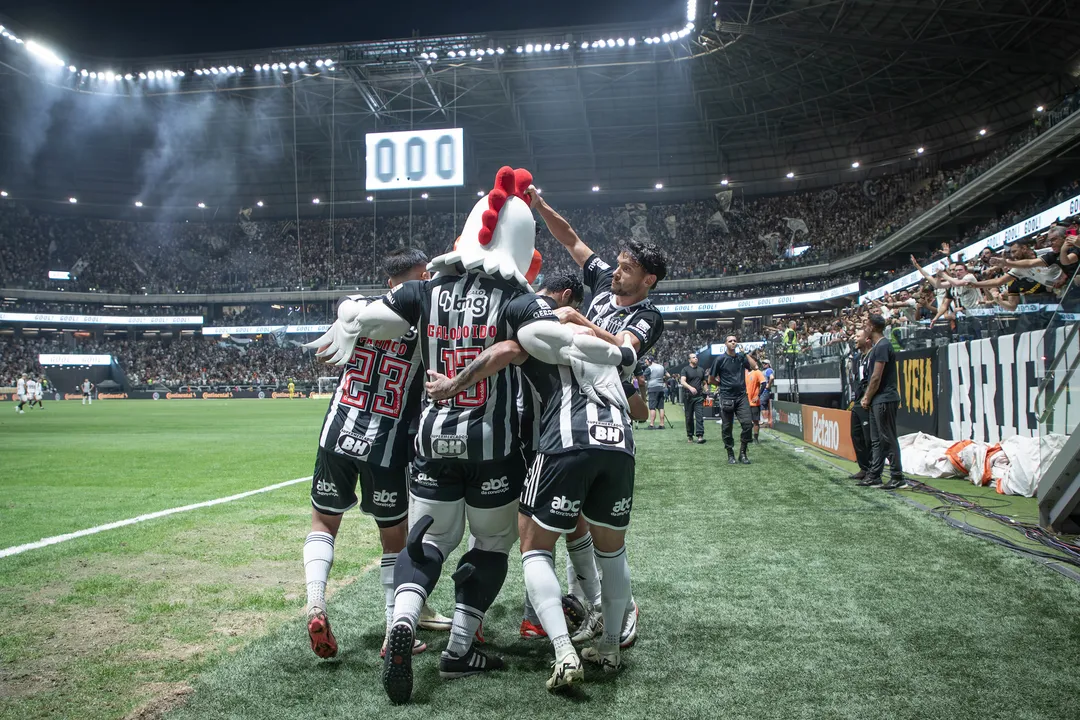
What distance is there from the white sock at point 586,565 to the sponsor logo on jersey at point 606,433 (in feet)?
2.19

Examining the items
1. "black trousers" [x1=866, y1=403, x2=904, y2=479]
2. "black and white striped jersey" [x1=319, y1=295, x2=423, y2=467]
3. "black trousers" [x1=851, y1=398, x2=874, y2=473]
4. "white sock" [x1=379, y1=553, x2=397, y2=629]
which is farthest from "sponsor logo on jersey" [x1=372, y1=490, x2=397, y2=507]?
"black trousers" [x1=851, y1=398, x2=874, y2=473]

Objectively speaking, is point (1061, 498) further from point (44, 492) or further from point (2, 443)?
point (2, 443)

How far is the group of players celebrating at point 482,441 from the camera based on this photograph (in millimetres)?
3023

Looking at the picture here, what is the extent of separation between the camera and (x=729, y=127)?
4366cm

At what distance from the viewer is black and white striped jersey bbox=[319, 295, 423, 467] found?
347cm

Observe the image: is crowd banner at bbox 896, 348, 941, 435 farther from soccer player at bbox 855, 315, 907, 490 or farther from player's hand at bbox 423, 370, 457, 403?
player's hand at bbox 423, 370, 457, 403

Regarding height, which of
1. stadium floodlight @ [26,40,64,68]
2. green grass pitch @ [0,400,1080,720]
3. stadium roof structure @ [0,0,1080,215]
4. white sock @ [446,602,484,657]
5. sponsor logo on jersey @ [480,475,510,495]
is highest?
stadium floodlight @ [26,40,64,68]

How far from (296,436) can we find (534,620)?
46.2 ft

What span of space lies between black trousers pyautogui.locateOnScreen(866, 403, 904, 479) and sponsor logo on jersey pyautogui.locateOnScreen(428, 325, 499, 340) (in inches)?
286

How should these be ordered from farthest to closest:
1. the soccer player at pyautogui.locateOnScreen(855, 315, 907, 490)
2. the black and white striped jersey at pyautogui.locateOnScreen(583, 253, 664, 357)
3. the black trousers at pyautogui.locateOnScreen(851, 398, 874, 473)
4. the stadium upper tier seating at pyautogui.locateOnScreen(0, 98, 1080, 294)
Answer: the stadium upper tier seating at pyautogui.locateOnScreen(0, 98, 1080, 294) → the black trousers at pyautogui.locateOnScreen(851, 398, 874, 473) → the soccer player at pyautogui.locateOnScreen(855, 315, 907, 490) → the black and white striped jersey at pyautogui.locateOnScreen(583, 253, 664, 357)

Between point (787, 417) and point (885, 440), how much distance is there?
948 cm

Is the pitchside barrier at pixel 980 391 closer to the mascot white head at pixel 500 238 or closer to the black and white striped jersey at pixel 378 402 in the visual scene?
the mascot white head at pixel 500 238

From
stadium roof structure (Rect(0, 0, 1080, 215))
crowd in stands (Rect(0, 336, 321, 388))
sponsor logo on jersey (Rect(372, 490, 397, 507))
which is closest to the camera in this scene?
sponsor logo on jersey (Rect(372, 490, 397, 507))

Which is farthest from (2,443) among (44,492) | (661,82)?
(661,82)
